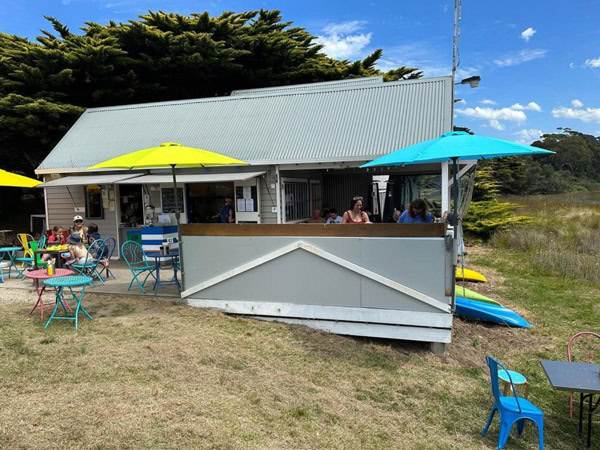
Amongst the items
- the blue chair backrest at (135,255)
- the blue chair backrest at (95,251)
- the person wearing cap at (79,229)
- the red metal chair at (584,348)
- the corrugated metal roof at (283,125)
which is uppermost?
the corrugated metal roof at (283,125)

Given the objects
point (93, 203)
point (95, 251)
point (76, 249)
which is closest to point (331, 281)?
point (76, 249)

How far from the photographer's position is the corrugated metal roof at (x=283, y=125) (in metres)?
9.34

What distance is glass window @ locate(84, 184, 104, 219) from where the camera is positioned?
11.1 meters

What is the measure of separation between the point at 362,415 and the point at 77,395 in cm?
237

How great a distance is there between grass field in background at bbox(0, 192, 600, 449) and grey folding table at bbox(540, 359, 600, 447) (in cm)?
37

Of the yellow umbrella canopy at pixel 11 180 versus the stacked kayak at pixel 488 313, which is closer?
the stacked kayak at pixel 488 313

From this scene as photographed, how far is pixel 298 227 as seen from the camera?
215 inches

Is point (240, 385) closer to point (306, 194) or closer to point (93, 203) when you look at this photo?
point (306, 194)

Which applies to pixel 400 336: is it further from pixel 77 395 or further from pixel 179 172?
pixel 179 172

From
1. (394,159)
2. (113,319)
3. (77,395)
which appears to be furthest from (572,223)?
(77,395)

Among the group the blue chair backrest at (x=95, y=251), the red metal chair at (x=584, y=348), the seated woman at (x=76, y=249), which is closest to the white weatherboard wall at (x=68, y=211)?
the blue chair backrest at (x=95, y=251)

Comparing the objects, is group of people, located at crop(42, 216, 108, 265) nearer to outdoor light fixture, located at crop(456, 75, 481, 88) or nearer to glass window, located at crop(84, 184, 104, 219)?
glass window, located at crop(84, 184, 104, 219)

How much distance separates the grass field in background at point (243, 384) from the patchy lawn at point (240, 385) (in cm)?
1

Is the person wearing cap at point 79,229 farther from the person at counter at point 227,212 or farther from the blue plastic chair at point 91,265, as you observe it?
the person at counter at point 227,212
